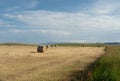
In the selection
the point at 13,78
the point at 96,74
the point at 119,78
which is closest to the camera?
the point at 119,78

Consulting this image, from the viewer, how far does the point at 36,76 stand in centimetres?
1820

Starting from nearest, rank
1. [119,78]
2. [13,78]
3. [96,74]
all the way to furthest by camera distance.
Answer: [119,78] → [96,74] → [13,78]

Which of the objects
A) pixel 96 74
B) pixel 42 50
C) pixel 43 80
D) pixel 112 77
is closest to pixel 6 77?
pixel 43 80

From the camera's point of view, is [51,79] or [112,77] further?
[51,79]

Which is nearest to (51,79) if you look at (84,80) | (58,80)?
(58,80)

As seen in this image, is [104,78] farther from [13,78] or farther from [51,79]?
[13,78]

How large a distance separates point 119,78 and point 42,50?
38914mm

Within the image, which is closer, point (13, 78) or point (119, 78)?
point (119, 78)

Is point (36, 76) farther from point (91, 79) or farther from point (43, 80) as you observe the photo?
point (91, 79)

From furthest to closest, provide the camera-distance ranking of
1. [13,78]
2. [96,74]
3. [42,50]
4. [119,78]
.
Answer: [42,50], [13,78], [96,74], [119,78]

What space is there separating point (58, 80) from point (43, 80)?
0.72 meters

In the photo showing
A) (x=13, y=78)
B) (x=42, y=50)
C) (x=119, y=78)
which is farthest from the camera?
(x=42, y=50)

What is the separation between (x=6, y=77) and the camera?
1798 cm

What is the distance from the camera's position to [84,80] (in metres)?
15.0
